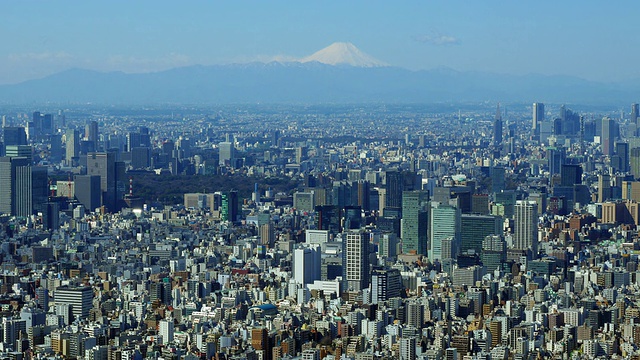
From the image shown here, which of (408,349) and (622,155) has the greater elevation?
(622,155)

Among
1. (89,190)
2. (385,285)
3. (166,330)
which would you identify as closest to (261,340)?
(166,330)

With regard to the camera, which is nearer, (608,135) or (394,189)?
(394,189)

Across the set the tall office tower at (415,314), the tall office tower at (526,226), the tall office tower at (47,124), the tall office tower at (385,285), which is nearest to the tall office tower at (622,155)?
the tall office tower at (526,226)

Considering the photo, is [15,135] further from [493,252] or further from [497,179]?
[493,252]

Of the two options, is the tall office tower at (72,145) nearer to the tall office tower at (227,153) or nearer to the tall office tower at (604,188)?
the tall office tower at (227,153)

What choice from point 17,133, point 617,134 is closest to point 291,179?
point 17,133

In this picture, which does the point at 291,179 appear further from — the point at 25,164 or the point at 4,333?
the point at 4,333
